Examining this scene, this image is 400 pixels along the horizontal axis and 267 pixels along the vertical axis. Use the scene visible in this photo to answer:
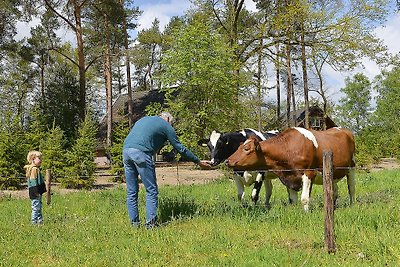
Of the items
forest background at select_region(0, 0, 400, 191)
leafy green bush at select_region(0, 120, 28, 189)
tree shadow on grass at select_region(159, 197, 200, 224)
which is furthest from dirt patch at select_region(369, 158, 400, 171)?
tree shadow on grass at select_region(159, 197, 200, 224)

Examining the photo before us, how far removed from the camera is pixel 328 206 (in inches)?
228

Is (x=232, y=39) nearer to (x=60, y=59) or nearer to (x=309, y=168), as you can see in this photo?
(x=309, y=168)

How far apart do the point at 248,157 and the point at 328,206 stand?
333 cm

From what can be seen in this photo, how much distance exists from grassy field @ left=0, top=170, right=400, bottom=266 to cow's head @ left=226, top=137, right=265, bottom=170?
0.82 metres

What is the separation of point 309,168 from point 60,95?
2569 centimetres

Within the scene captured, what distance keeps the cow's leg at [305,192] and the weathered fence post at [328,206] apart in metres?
2.58

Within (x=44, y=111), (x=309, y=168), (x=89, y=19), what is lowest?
(x=309, y=168)

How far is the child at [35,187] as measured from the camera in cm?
899

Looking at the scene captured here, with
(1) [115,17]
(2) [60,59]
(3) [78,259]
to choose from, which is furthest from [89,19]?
(3) [78,259]

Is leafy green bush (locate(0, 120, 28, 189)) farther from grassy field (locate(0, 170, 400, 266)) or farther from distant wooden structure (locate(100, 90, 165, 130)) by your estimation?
distant wooden structure (locate(100, 90, 165, 130))

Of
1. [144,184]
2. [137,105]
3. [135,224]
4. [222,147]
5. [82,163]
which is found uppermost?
[137,105]

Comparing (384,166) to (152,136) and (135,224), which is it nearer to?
(152,136)

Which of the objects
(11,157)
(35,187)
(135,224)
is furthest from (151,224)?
(11,157)

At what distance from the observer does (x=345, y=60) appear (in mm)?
26016
